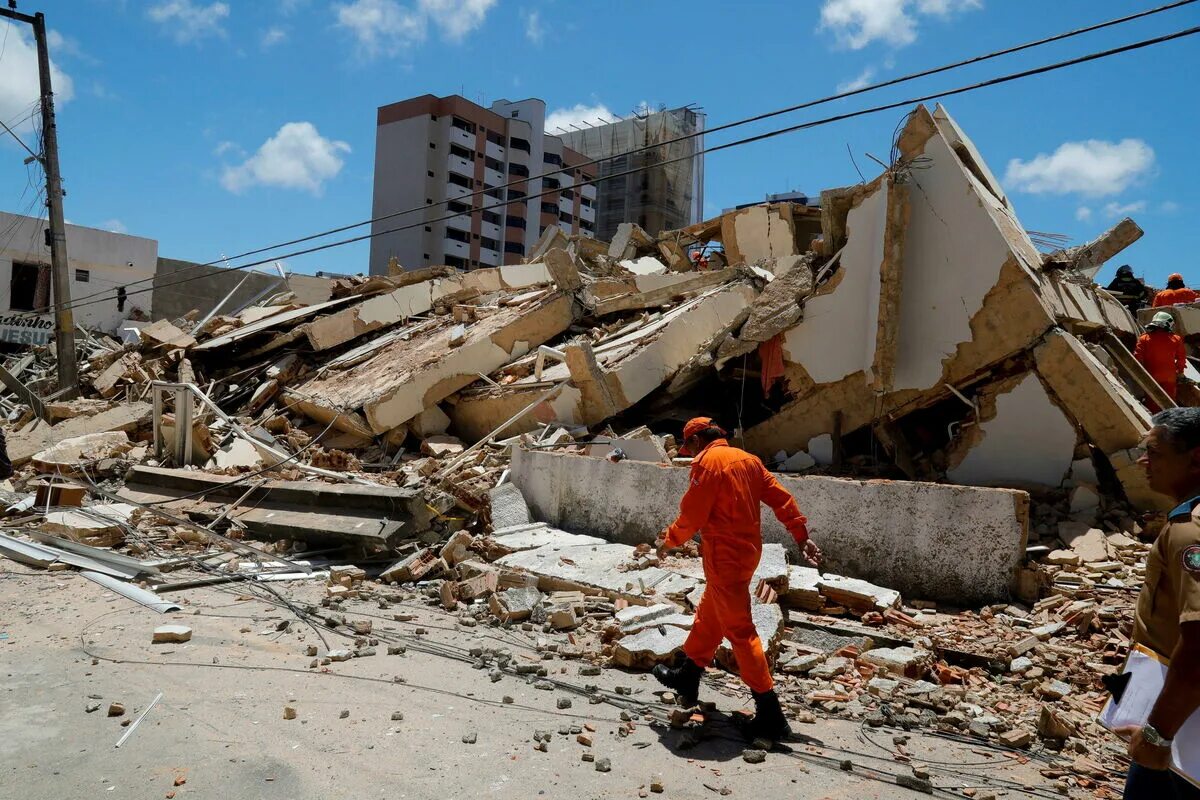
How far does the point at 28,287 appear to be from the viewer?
26016 millimetres

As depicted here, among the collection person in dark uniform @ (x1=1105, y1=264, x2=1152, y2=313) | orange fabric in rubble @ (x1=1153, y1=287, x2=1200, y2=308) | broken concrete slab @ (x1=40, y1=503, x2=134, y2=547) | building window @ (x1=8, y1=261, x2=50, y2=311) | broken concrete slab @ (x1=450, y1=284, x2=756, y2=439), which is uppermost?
building window @ (x1=8, y1=261, x2=50, y2=311)

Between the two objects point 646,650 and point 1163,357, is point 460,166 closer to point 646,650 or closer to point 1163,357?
point 1163,357

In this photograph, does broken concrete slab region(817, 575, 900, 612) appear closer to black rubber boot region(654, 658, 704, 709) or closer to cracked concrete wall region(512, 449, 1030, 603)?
cracked concrete wall region(512, 449, 1030, 603)

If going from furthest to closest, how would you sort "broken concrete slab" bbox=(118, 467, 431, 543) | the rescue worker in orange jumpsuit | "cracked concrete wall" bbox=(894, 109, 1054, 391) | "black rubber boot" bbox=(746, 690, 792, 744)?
the rescue worker in orange jumpsuit → "cracked concrete wall" bbox=(894, 109, 1054, 391) → "broken concrete slab" bbox=(118, 467, 431, 543) → "black rubber boot" bbox=(746, 690, 792, 744)

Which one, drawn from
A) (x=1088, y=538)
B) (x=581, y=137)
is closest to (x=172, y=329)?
(x=1088, y=538)

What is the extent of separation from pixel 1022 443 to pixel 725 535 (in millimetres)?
5105

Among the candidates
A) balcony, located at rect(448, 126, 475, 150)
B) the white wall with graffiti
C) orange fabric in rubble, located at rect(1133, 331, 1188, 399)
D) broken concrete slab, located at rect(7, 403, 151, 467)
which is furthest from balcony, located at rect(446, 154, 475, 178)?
orange fabric in rubble, located at rect(1133, 331, 1188, 399)

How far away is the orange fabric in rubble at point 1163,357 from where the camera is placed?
27.3 feet

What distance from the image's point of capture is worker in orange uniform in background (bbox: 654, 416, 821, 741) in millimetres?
3885

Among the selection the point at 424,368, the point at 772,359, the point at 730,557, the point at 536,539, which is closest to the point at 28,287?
the point at 424,368

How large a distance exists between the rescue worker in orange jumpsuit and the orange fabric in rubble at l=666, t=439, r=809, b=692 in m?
6.26

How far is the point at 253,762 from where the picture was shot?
3.51m

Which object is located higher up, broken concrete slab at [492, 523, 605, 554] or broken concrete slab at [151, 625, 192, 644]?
broken concrete slab at [492, 523, 605, 554]

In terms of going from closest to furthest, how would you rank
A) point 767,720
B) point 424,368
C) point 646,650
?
point 767,720 → point 646,650 → point 424,368
